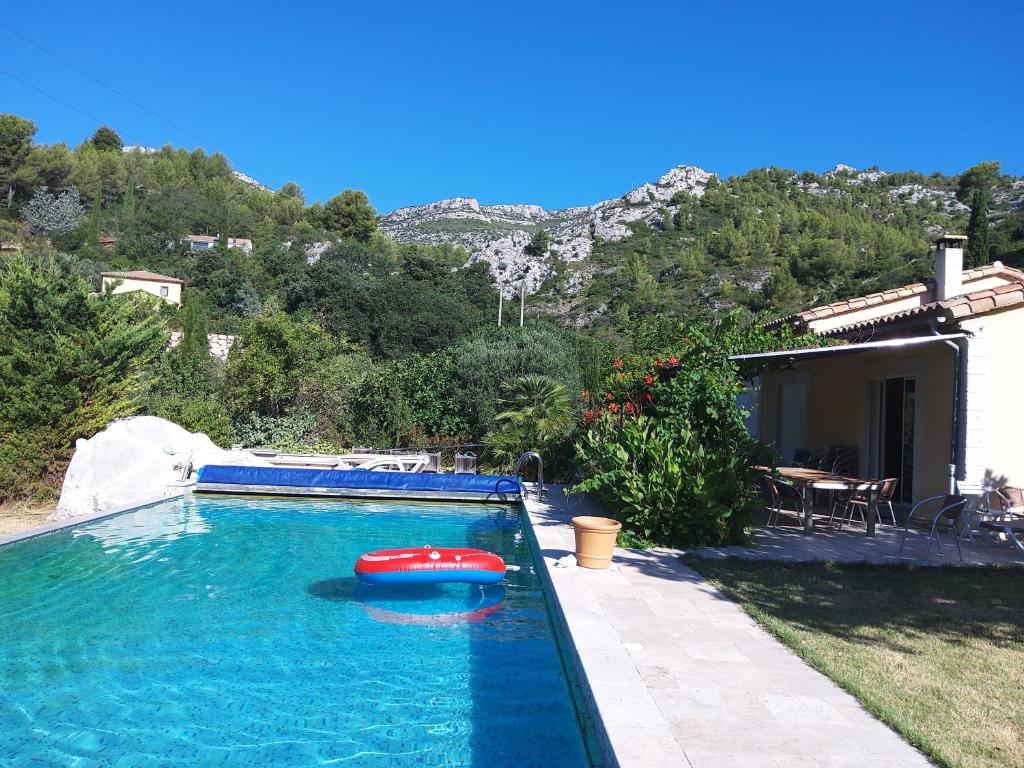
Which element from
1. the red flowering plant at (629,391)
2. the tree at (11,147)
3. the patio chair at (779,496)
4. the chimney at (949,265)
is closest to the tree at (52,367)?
the red flowering plant at (629,391)

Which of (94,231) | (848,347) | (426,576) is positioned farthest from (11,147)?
(848,347)

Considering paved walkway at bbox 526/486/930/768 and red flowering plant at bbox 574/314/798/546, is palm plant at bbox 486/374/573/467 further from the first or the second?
paved walkway at bbox 526/486/930/768

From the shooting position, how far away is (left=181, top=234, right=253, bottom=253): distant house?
162ft

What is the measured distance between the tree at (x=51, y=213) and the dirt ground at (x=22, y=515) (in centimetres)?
4315

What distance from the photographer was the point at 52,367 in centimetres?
1110

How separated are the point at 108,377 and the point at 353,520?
5.01m

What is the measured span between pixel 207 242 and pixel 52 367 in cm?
4370

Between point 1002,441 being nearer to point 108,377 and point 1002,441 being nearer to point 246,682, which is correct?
point 246,682

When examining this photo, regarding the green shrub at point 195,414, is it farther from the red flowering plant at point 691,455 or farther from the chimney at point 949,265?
the chimney at point 949,265

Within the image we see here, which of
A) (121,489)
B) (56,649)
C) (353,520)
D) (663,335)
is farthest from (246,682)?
(121,489)

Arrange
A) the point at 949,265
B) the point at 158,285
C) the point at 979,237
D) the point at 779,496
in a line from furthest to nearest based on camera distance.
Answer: the point at 158,285 < the point at 979,237 < the point at 949,265 < the point at 779,496

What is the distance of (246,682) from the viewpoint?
494cm

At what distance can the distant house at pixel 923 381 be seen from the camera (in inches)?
331

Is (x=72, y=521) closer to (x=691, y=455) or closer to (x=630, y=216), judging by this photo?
(x=691, y=455)
